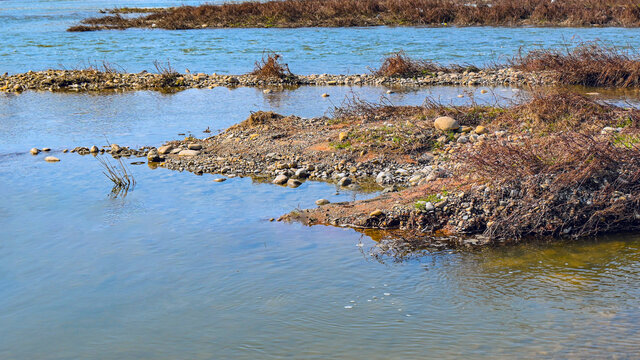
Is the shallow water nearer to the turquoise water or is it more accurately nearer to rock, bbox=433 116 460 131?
rock, bbox=433 116 460 131

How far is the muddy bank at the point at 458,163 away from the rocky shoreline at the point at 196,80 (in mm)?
6261

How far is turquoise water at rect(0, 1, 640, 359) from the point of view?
4.92 m

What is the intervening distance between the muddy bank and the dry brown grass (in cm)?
2264

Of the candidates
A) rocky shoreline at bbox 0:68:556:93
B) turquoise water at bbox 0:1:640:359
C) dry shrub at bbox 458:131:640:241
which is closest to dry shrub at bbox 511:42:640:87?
rocky shoreline at bbox 0:68:556:93

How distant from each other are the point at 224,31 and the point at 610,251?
99.4ft

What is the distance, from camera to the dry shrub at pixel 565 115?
30.2 feet

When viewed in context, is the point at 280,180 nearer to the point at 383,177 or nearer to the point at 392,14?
the point at 383,177

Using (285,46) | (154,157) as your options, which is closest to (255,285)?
(154,157)

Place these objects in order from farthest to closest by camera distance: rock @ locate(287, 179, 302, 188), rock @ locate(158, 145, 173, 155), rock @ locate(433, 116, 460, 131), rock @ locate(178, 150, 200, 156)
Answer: rock @ locate(158, 145, 173, 155), rock @ locate(178, 150, 200, 156), rock @ locate(433, 116, 460, 131), rock @ locate(287, 179, 302, 188)

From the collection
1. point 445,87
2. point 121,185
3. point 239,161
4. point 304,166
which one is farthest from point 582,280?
point 445,87

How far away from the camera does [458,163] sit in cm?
809

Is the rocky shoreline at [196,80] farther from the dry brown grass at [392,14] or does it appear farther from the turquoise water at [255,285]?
the dry brown grass at [392,14]

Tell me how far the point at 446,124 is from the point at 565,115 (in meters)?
1.74

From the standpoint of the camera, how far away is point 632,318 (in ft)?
16.3
